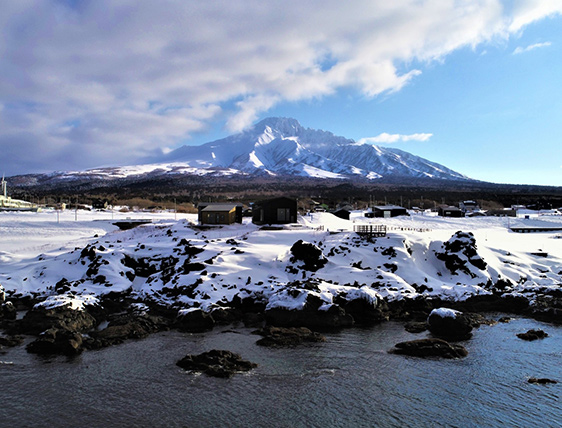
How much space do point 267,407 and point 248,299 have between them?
15373 mm

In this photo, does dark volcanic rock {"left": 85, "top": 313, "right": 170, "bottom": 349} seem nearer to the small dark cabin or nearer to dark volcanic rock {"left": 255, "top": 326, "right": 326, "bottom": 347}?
dark volcanic rock {"left": 255, "top": 326, "right": 326, "bottom": 347}

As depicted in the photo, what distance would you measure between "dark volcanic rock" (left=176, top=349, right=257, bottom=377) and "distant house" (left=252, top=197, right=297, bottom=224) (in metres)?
35.6

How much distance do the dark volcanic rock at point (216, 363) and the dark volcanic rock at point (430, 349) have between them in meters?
8.84

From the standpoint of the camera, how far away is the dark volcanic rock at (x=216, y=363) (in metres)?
19.6

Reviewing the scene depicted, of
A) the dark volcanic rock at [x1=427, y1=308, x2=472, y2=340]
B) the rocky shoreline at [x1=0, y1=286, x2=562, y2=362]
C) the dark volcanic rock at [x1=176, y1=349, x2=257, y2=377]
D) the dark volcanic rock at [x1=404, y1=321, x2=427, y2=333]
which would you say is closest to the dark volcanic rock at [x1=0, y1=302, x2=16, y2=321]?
the rocky shoreline at [x1=0, y1=286, x2=562, y2=362]

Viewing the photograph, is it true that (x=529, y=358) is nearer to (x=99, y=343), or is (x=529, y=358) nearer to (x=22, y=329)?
(x=99, y=343)

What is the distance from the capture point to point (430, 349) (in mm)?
22656

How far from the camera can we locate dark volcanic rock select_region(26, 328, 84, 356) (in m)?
22.0

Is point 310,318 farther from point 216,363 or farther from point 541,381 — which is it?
point 541,381

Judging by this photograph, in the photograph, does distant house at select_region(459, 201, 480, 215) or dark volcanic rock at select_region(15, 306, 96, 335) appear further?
distant house at select_region(459, 201, 480, 215)

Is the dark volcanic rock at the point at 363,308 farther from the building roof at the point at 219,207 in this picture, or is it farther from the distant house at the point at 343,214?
the distant house at the point at 343,214

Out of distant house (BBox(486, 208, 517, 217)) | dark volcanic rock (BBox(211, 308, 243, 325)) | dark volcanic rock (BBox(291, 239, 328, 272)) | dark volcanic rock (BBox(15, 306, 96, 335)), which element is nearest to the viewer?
dark volcanic rock (BBox(15, 306, 96, 335))

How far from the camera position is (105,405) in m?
16.5

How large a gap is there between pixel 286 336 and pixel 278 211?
3260cm
